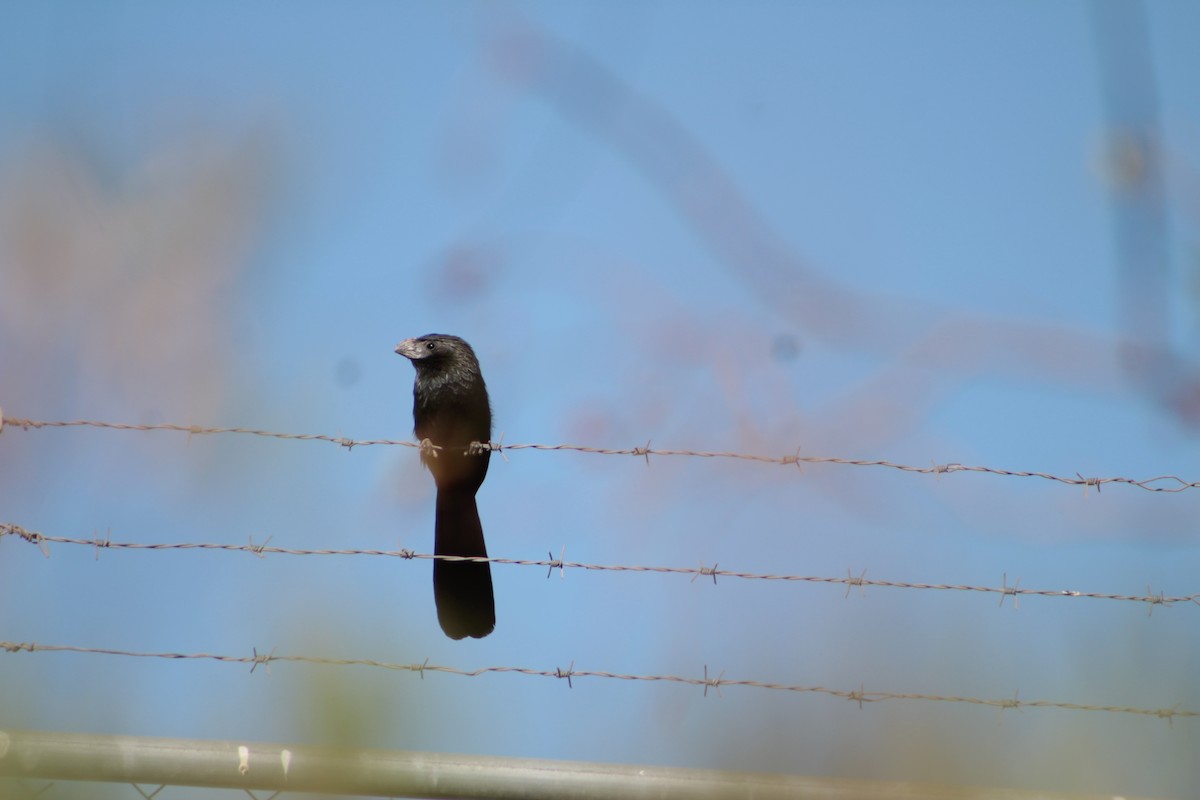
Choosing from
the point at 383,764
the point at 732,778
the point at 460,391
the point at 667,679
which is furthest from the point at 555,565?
the point at 460,391

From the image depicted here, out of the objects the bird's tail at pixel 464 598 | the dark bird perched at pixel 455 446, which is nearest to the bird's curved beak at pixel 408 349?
the dark bird perched at pixel 455 446

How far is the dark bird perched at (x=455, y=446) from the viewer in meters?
5.33

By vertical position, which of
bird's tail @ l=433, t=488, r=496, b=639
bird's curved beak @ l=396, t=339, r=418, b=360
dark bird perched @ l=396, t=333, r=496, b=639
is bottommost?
bird's tail @ l=433, t=488, r=496, b=639

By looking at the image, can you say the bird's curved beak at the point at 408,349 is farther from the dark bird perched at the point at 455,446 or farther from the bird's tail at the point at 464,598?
the bird's tail at the point at 464,598

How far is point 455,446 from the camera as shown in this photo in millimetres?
6051

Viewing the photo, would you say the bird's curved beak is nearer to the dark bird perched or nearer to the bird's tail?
the dark bird perched

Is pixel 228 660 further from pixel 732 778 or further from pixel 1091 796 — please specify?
pixel 1091 796

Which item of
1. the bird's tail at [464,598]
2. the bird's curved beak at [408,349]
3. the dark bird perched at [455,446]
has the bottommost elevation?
the bird's tail at [464,598]

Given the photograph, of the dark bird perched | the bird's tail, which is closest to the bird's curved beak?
the dark bird perched

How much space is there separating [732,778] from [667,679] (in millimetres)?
433

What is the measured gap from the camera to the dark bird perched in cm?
533

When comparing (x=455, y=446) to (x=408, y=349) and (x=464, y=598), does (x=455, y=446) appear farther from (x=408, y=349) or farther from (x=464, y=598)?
(x=464, y=598)

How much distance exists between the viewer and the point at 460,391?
6133 mm

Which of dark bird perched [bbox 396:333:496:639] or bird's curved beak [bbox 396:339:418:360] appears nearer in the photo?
dark bird perched [bbox 396:333:496:639]
